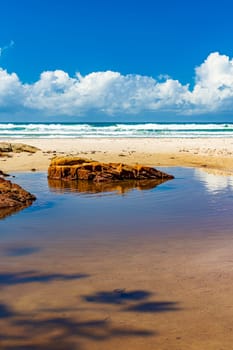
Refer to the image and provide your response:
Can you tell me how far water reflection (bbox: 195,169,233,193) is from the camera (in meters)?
10.1

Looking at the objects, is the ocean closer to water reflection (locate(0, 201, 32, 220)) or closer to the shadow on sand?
water reflection (locate(0, 201, 32, 220))

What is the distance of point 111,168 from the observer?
11.8 metres

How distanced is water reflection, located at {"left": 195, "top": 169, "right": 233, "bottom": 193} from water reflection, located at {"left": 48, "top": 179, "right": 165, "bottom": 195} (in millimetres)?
1272

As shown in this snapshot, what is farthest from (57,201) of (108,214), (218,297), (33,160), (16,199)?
(33,160)

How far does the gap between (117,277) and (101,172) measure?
7.45 m

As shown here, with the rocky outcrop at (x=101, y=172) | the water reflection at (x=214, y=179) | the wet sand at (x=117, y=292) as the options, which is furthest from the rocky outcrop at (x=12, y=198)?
the water reflection at (x=214, y=179)

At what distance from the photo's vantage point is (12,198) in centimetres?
800

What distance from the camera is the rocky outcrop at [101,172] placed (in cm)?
1157

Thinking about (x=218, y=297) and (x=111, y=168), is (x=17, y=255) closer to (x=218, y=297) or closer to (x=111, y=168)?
(x=218, y=297)

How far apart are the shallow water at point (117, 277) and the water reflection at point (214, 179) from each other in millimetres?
2218

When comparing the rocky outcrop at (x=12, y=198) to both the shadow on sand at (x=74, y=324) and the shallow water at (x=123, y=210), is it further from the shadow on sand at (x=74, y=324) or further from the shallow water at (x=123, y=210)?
the shadow on sand at (x=74, y=324)

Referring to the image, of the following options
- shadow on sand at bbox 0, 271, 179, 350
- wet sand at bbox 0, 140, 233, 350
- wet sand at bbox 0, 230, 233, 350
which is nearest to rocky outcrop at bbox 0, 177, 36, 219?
wet sand at bbox 0, 140, 233, 350

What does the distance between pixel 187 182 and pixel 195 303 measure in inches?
303

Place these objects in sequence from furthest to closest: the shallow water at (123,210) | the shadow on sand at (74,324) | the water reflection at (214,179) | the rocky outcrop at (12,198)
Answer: the water reflection at (214,179) → the rocky outcrop at (12,198) → the shallow water at (123,210) → the shadow on sand at (74,324)
